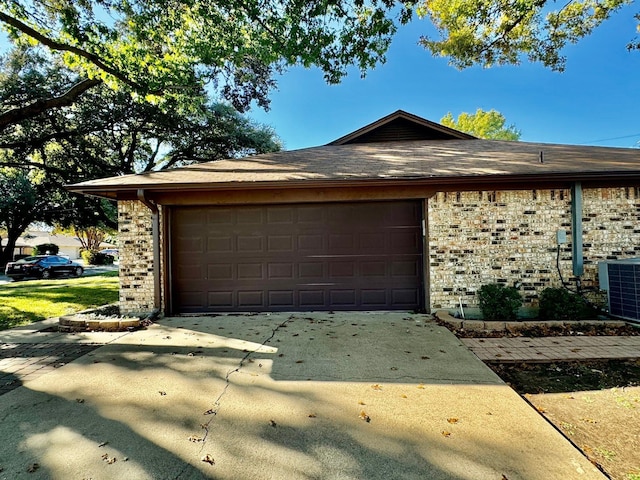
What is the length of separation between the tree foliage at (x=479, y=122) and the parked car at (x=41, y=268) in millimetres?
28922

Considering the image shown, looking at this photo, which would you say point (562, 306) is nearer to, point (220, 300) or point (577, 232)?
point (577, 232)

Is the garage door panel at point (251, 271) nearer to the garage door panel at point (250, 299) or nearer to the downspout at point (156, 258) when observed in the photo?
the garage door panel at point (250, 299)

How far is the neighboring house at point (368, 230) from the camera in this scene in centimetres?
595

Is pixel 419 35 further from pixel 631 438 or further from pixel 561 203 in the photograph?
pixel 631 438

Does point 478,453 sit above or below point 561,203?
below

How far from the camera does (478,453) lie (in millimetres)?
2270

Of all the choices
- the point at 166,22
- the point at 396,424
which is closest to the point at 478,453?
the point at 396,424

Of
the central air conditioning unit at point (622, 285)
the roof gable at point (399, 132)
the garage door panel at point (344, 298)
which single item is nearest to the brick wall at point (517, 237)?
the central air conditioning unit at point (622, 285)

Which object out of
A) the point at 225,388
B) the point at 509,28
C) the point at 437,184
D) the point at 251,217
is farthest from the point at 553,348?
the point at 509,28

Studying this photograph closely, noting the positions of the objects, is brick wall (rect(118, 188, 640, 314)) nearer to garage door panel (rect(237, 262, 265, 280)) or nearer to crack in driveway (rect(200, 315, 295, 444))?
crack in driveway (rect(200, 315, 295, 444))

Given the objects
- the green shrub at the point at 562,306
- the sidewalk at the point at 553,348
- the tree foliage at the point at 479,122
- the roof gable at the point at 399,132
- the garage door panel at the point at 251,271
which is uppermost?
the tree foliage at the point at 479,122

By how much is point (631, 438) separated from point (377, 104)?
14982 mm

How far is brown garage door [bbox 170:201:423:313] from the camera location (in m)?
6.48

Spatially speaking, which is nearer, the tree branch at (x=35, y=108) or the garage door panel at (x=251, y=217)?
the garage door panel at (x=251, y=217)
